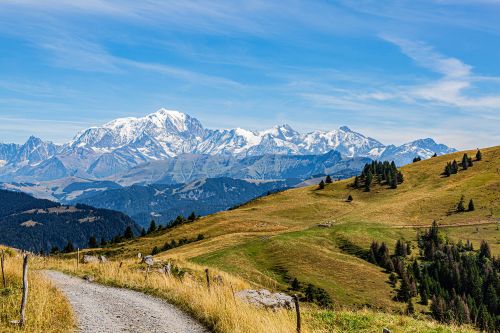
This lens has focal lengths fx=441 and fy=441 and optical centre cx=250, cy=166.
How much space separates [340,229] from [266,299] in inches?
3376

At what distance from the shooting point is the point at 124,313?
19.4 metres

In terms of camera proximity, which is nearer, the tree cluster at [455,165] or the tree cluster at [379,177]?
the tree cluster at [379,177]

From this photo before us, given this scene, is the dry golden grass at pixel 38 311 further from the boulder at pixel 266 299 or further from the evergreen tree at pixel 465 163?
the evergreen tree at pixel 465 163

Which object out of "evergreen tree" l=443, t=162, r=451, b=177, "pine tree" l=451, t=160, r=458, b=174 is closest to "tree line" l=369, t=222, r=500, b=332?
"evergreen tree" l=443, t=162, r=451, b=177

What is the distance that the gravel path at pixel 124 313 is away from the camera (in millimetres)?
17000

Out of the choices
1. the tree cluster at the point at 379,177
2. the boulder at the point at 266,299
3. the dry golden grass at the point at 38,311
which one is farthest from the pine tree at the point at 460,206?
the dry golden grass at the point at 38,311

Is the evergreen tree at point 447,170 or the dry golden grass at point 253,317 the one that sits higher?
the evergreen tree at point 447,170

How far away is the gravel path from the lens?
17.0 m

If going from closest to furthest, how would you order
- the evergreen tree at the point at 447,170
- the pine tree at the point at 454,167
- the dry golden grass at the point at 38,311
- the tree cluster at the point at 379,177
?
the dry golden grass at the point at 38,311
the evergreen tree at the point at 447,170
the tree cluster at the point at 379,177
the pine tree at the point at 454,167

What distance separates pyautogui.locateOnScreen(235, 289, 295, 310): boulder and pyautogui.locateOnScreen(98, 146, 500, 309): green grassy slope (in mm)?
21753

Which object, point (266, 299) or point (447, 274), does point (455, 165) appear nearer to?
point (447, 274)

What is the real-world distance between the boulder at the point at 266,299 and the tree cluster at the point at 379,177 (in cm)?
13898

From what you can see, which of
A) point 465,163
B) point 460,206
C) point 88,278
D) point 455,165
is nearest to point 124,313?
point 88,278

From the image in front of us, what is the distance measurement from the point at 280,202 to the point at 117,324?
138m
